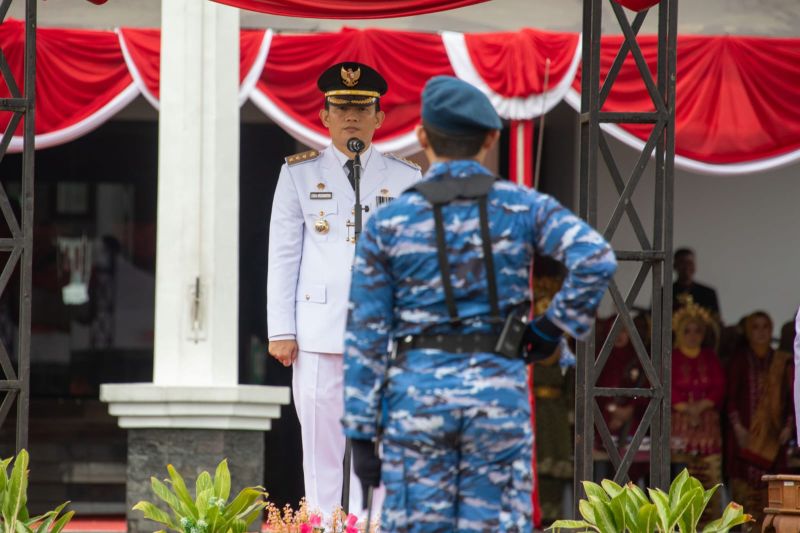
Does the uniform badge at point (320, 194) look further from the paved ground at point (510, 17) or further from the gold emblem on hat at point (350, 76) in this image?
the paved ground at point (510, 17)

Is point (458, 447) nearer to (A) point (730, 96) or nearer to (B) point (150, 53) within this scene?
(B) point (150, 53)

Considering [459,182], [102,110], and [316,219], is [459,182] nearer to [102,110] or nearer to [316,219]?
[316,219]

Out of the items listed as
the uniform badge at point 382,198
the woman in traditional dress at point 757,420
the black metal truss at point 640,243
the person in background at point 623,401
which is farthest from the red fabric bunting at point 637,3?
the woman in traditional dress at point 757,420

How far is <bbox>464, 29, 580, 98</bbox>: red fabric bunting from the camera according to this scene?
900cm

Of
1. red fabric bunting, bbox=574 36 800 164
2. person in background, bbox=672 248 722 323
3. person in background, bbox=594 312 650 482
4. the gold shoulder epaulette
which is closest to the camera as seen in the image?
the gold shoulder epaulette

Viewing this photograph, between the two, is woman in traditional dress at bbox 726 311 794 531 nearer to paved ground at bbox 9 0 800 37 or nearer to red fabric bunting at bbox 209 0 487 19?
paved ground at bbox 9 0 800 37

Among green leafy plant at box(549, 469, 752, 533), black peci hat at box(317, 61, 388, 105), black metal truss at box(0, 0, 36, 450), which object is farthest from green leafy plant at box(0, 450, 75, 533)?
green leafy plant at box(549, 469, 752, 533)

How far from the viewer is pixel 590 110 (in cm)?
632

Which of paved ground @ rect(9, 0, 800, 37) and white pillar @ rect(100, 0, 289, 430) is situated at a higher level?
paved ground @ rect(9, 0, 800, 37)

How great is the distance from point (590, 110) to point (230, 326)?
3136 millimetres

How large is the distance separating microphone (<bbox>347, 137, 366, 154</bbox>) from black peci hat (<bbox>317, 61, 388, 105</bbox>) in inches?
6.1

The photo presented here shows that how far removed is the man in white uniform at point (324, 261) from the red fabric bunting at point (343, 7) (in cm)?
115

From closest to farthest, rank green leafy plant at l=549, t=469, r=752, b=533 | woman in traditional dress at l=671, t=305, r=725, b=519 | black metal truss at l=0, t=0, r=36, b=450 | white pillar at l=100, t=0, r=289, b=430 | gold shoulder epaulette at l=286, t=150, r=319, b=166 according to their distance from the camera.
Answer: green leafy plant at l=549, t=469, r=752, b=533 < gold shoulder epaulette at l=286, t=150, r=319, b=166 < black metal truss at l=0, t=0, r=36, b=450 < white pillar at l=100, t=0, r=289, b=430 < woman in traditional dress at l=671, t=305, r=725, b=519

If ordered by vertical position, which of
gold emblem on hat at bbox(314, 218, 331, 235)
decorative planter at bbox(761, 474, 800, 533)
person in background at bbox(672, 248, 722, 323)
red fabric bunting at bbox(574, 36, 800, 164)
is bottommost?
decorative planter at bbox(761, 474, 800, 533)
